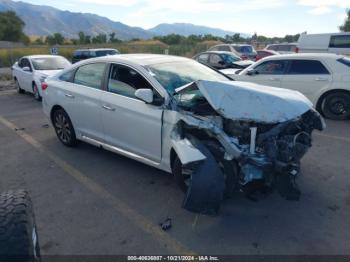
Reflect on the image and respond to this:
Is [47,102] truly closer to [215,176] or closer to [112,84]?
[112,84]

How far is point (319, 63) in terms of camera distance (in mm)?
7785

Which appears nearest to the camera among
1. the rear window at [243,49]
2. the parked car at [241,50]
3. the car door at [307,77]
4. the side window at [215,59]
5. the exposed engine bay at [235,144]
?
the exposed engine bay at [235,144]

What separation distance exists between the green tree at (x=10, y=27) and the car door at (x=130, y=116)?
5975 centimetres

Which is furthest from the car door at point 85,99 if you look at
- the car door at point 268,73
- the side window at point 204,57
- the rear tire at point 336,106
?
the side window at point 204,57

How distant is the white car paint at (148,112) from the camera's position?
3.61m

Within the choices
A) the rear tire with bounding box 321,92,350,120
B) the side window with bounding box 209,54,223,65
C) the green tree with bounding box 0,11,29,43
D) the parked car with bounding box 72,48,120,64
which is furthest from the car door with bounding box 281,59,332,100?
the green tree with bounding box 0,11,29,43

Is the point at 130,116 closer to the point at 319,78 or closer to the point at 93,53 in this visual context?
the point at 319,78

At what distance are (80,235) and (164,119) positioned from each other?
1.62 m

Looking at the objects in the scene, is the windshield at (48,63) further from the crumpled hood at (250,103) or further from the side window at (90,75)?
the crumpled hood at (250,103)

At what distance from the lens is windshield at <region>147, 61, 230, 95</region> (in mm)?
4309

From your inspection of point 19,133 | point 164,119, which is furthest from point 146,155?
point 19,133

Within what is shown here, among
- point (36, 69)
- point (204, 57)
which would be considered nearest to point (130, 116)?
point (36, 69)

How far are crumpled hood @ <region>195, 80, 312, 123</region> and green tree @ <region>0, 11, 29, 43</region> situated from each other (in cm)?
6127

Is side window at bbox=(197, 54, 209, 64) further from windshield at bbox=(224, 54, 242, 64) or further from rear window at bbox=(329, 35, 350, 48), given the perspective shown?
rear window at bbox=(329, 35, 350, 48)
